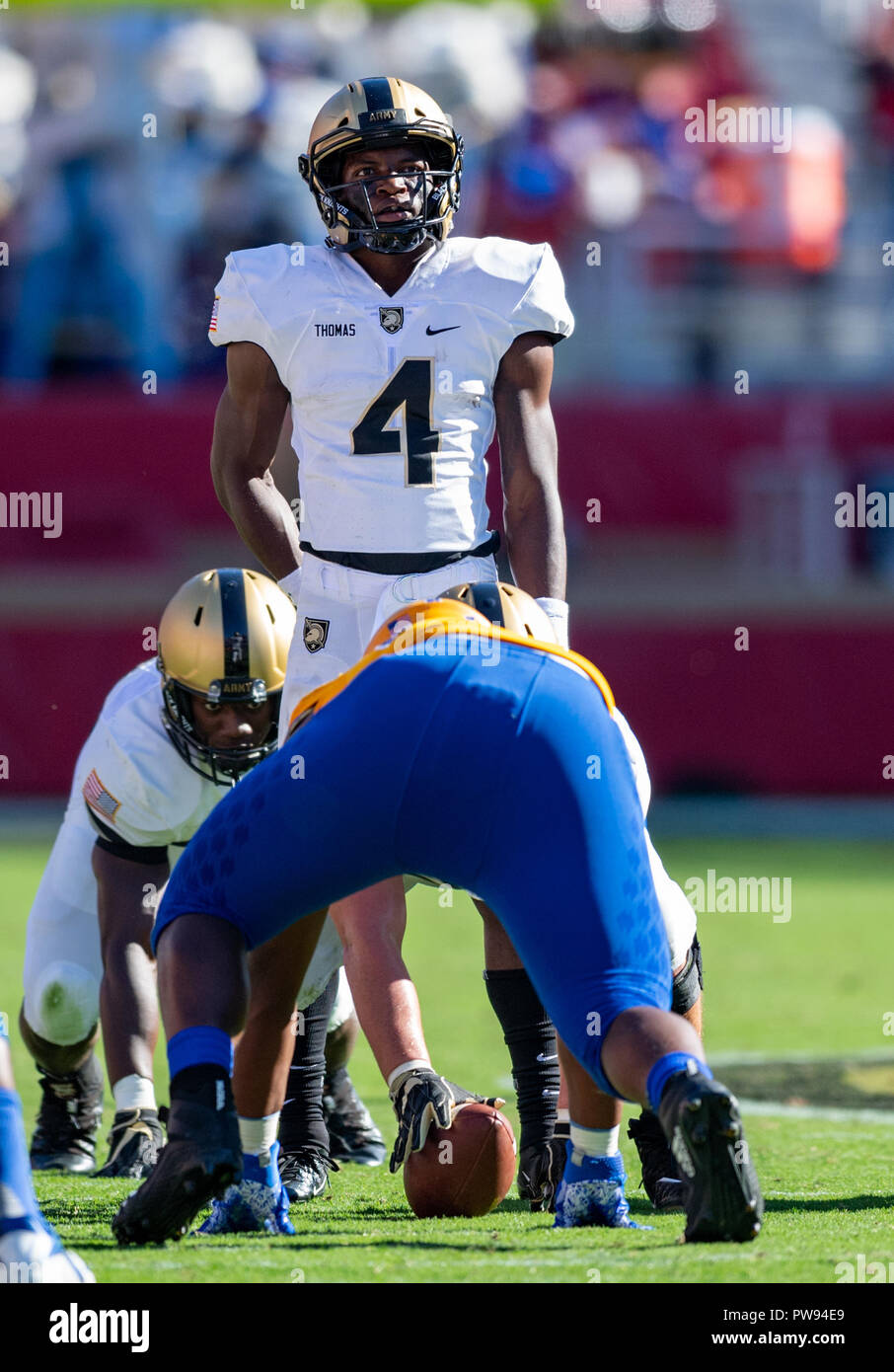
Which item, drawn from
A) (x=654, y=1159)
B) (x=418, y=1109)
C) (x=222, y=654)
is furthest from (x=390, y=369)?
(x=654, y=1159)

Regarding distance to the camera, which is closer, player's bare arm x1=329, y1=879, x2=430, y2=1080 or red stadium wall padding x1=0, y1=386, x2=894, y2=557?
player's bare arm x1=329, y1=879, x2=430, y2=1080

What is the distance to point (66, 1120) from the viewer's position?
4719 millimetres

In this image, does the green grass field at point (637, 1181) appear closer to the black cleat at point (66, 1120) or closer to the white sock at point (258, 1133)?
the white sock at point (258, 1133)

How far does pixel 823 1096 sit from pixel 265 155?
31.1 feet

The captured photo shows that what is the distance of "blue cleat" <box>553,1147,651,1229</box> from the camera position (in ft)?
11.7

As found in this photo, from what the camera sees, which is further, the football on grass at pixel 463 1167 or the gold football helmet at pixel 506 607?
the football on grass at pixel 463 1167

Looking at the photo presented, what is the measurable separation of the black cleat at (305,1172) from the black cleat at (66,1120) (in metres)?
0.66

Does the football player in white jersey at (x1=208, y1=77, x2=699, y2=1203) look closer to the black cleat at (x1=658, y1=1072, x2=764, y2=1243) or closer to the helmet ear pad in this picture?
the helmet ear pad

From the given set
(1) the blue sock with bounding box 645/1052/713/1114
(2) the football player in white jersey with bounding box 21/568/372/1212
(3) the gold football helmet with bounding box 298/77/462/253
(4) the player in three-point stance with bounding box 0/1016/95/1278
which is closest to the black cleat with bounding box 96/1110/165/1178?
(2) the football player in white jersey with bounding box 21/568/372/1212

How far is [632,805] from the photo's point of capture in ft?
10.3

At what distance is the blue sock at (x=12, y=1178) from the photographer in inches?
106

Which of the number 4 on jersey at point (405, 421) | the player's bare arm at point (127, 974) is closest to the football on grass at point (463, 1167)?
the player's bare arm at point (127, 974)

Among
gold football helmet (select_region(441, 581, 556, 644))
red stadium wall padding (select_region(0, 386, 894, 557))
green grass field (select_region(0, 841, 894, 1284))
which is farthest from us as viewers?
red stadium wall padding (select_region(0, 386, 894, 557))

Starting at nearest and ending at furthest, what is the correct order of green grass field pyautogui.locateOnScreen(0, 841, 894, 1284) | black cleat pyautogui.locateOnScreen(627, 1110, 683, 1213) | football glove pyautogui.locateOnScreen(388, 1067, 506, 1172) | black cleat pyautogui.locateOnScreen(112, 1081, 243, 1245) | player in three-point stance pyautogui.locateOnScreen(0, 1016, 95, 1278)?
player in three-point stance pyautogui.locateOnScreen(0, 1016, 95, 1278) < black cleat pyautogui.locateOnScreen(112, 1081, 243, 1245) < green grass field pyautogui.locateOnScreen(0, 841, 894, 1284) < football glove pyautogui.locateOnScreen(388, 1067, 506, 1172) < black cleat pyautogui.locateOnScreen(627, 1110, 683, 1213)
